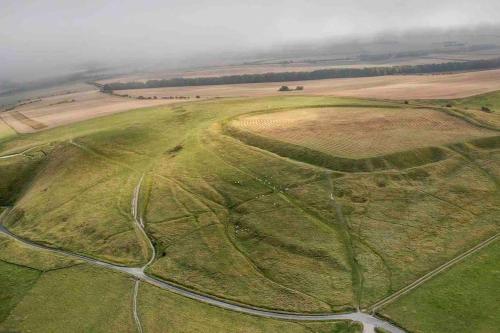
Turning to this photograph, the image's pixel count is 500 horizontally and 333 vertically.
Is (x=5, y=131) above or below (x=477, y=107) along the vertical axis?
below

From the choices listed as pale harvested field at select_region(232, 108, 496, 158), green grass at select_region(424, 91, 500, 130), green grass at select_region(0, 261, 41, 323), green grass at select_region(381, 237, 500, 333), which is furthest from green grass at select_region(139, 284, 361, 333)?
green grass at select_region(424, 91, 500, 130)

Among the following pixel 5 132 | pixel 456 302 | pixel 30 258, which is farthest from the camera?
pixel 5 132

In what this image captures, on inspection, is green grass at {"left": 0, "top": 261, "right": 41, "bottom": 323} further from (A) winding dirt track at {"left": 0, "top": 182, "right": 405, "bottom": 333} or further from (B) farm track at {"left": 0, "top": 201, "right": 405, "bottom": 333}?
(B) farm track at {"left": 0, "top": 201, "right": 405, "bottom": 333}

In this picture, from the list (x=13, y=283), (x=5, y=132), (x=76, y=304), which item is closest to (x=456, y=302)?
(x=76, y=304)

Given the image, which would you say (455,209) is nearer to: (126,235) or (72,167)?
(126,235)

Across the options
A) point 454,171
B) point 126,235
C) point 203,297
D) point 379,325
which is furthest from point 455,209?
point 126,235

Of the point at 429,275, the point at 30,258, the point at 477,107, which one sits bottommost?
the point at 429,275

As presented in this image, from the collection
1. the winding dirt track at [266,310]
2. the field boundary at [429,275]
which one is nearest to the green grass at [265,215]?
the field boundary at [429,275]

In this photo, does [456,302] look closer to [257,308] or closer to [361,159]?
[257,308]
